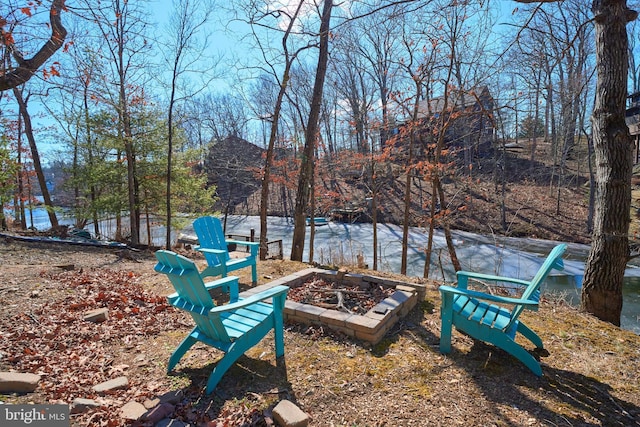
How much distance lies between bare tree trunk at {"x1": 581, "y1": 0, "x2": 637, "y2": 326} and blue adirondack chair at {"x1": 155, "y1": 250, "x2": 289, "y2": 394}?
280 centimetres

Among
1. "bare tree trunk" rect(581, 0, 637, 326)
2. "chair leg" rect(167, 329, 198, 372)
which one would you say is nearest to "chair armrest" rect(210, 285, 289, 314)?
"chair leg" rect(167, 329, 198, 372)

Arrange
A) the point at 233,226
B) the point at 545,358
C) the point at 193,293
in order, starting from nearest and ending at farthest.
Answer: the point at 193,293
the point at 545,358
the point at 233,226

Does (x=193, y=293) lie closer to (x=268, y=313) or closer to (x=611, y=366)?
(x=268, y=313)

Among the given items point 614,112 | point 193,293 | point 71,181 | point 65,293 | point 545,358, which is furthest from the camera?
point 71,181

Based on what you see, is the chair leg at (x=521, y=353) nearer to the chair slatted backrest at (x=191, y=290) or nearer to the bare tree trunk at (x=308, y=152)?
the chair slatted backrest at (x=191, y=290)

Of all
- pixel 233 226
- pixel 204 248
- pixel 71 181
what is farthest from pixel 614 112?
pixel 233 226

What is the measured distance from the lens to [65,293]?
315cm

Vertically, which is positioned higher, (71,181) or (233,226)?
(71,181)

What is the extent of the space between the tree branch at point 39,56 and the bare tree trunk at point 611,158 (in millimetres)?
4559

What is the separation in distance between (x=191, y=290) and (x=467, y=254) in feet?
28.8

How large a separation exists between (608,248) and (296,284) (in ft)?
9.18

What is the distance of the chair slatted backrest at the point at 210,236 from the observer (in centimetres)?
342

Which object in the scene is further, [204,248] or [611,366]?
[204,248]

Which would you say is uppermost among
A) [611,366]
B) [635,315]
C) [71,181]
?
[71,181]
